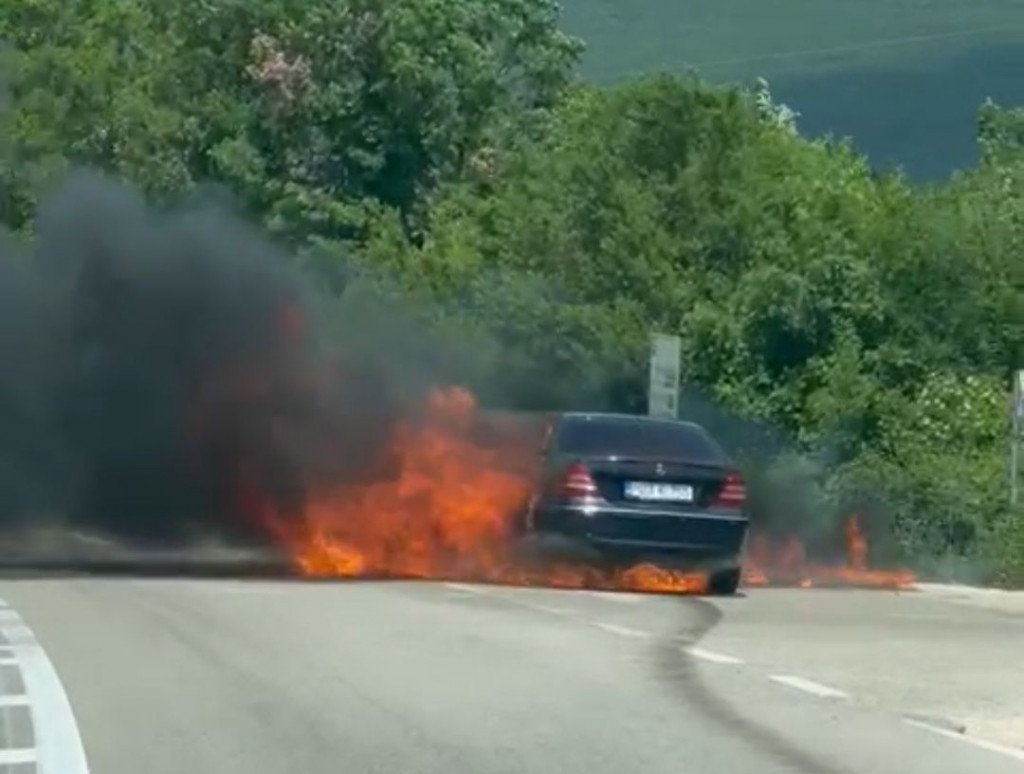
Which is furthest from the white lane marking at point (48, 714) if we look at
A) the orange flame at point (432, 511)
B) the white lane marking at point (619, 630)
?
the orange flame at point (432, 511)

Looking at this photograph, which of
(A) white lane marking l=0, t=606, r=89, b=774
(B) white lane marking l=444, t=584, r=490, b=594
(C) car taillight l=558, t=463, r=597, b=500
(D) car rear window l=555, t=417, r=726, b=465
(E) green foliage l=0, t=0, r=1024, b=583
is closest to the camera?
(A) white lane marking l=0, t=606, r=89, b=774

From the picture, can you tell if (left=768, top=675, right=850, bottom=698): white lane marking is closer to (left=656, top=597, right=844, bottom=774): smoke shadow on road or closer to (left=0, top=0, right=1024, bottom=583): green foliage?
(left=656, top=597, right=844, bottom=774): smoke shadow on road

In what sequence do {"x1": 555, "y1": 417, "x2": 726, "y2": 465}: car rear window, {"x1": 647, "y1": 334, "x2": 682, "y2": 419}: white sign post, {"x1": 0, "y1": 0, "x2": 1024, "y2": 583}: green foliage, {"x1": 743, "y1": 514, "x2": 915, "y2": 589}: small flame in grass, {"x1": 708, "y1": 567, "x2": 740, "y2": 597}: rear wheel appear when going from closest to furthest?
{"x1": 708, "y1": 567, "x2": 740, "y2": 597}: rear wheel
{"x1": 555, "y1": 417, "x2": 726, "y2": 465}: car rear window
{"x1": 743, "y1": 514, "x2": 915, "y2": 589}: small flame in grass
{"x1": 647, "y1": 334, "x2": 682, "y2": 419}: white sign post
{"x1": 0, "y1": 0, "x2": 1024, "y2": 583}: green foliage

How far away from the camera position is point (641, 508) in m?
25.7

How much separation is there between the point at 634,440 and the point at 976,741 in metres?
11.7

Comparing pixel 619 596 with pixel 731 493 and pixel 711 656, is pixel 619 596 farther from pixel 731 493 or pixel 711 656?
pixel 711 656

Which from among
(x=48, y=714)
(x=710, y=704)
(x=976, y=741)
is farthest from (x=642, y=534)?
(x=48, y=714)

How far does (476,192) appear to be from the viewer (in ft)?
208

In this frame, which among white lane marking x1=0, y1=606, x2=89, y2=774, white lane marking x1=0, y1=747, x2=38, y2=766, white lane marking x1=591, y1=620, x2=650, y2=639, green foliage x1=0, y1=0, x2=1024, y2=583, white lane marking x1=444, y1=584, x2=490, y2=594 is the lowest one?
white lane marking x1=0, y1=747, x2=38, y2=766

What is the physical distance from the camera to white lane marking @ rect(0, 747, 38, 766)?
13.3 meters

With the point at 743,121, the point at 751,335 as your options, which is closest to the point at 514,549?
the point at 751,335

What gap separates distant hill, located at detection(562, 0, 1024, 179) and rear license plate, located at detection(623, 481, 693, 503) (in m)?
103

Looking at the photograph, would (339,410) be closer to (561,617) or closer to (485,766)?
(561,617)

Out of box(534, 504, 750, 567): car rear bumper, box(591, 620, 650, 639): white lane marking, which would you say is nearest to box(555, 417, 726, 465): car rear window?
box(534, 504, 750, 567): car rear bumper
